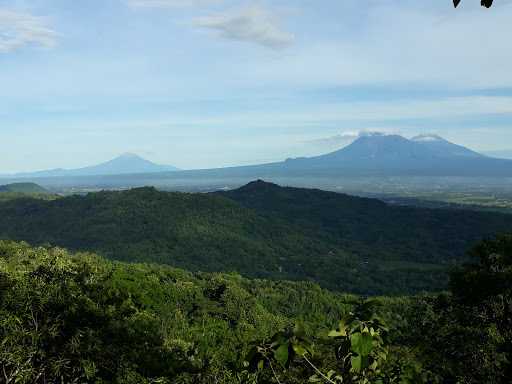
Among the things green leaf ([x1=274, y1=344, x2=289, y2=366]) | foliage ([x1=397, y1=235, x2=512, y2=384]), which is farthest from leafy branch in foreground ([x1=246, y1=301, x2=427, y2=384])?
foliage ([x1=397, y1=235, x2=512, y2=384])

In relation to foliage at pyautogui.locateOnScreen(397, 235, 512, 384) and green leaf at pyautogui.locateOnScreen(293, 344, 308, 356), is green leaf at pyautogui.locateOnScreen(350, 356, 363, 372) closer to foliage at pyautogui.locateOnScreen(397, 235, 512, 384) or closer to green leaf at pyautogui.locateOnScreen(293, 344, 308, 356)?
green leaf at pyautogui.locateOnScreen(293, 344, 308, 356)

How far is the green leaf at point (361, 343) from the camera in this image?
5500 millimetres

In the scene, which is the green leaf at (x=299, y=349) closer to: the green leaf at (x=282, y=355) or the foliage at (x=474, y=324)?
the green leaf at (x=282, y=355)

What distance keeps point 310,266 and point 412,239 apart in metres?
63.1

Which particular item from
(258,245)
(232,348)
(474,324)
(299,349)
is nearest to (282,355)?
(299,349)

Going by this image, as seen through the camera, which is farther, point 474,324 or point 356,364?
point 474,324

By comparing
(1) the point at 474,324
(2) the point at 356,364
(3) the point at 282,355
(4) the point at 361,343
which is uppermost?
(4) the point at 361,343

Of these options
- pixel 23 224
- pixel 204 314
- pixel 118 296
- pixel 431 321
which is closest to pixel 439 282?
pixel 204 314

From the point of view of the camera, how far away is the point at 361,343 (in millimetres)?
5570

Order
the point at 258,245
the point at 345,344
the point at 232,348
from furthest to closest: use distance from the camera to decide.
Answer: the point at 258,245 → the point at 232,348 → the point at 345,344

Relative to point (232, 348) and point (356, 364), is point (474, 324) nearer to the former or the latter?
point (232, 348)

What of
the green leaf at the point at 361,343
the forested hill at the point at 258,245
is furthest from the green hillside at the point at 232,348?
the forested hill at the point at 258,245

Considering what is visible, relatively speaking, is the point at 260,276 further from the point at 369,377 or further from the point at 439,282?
the point at 369,377

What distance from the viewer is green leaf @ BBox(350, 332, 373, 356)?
5.50m
